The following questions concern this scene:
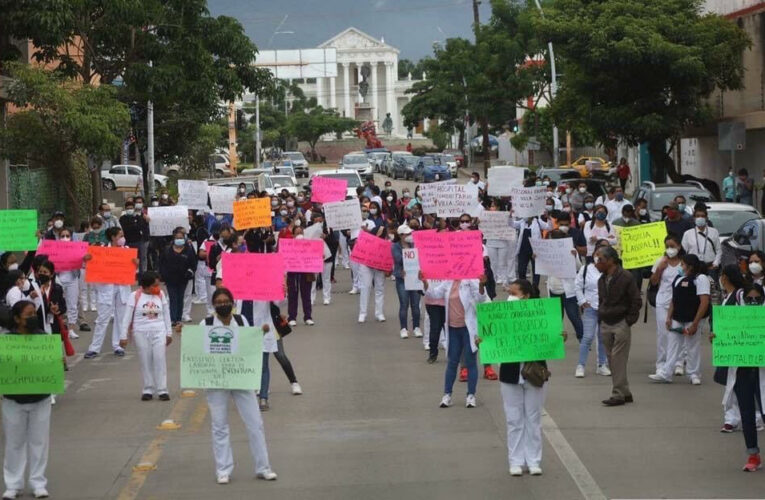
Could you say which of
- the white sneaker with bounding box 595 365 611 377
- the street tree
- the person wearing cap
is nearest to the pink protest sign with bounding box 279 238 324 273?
the person wearing cap

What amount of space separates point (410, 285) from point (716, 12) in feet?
91.3

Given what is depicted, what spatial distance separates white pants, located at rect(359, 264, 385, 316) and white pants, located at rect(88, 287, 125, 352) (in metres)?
4.08

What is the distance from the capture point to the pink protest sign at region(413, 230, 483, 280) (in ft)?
47.9

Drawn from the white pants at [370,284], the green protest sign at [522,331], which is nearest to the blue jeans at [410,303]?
the white pants at [370,284]

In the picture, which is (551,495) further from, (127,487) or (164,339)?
(164,339)

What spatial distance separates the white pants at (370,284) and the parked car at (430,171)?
4193 cm

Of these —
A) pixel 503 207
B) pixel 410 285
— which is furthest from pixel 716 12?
pixel 410 285

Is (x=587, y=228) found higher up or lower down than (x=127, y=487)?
higher up

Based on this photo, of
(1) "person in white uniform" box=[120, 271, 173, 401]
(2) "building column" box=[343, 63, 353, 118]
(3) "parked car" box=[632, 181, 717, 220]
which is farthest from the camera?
(2) "building column" box=[343, 63, 353, 118]

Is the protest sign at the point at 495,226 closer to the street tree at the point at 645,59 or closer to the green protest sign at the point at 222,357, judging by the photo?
the green protest sign at the point at 222,357

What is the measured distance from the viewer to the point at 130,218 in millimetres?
26031

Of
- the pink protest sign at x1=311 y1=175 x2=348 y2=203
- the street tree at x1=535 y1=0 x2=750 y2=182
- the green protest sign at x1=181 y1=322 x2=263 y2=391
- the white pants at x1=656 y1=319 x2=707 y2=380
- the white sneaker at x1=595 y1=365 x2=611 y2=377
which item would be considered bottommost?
the white sneaker at x1=595 y1=365 x2=611 y2=377

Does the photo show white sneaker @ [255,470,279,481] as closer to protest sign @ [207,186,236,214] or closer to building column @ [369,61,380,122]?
protest sign @ [207,186,236,214]

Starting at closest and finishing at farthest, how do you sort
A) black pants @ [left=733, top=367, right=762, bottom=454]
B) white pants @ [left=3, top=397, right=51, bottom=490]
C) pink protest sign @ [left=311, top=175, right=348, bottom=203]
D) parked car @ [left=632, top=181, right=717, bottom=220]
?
1. white pants @ [left=3, top=397, right=51, bottom=490]
2. black pants @ [left=733, top=367, right=762, bottom=454]
3. parked car @ [left=632, top=181, right=717, bottom=220]
4. pink protest sign @ [left=311, top=175, right=348, bottom=203]
